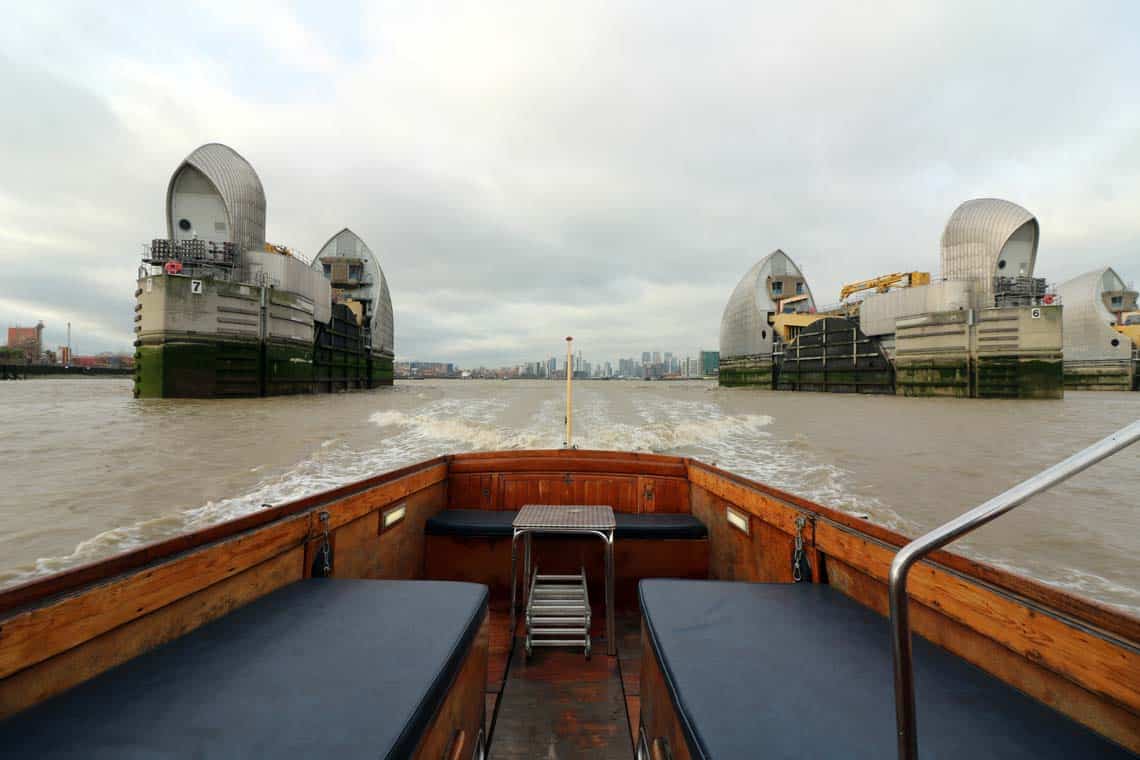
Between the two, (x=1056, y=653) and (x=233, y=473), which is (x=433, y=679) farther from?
(x=233, y=473)

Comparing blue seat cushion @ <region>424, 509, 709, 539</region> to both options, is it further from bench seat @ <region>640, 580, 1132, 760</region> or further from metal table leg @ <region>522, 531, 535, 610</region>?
bench seat @ <region>640, 580, 1132, 760</region>

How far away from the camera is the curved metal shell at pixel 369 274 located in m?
50.4

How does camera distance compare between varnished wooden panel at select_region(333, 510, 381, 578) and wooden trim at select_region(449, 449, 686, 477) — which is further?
wooden trim at select_region(449, 449, 686, 477)

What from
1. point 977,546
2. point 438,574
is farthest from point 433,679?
point 977,546

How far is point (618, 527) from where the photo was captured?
162 inches

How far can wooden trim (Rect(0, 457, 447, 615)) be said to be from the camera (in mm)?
1415

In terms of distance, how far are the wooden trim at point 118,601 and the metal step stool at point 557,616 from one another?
201cm

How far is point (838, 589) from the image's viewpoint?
2463 millimetres

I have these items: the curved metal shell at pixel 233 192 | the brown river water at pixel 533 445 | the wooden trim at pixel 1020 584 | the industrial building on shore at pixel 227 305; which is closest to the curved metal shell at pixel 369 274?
the industrial building on shore at pixel 227 305

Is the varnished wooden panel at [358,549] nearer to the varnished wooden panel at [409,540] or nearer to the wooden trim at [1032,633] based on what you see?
the varnished wooden panel at [409,540]

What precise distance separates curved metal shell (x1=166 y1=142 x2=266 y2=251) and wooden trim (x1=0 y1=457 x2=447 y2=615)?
36.2 metres

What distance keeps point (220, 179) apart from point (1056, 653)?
41845 millimetres

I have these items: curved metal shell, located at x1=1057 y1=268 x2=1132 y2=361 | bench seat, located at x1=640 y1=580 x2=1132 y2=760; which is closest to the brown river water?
bench seat, located at x1=640 y1=580 x2=1132 y2=760

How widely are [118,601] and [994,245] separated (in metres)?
52.5
